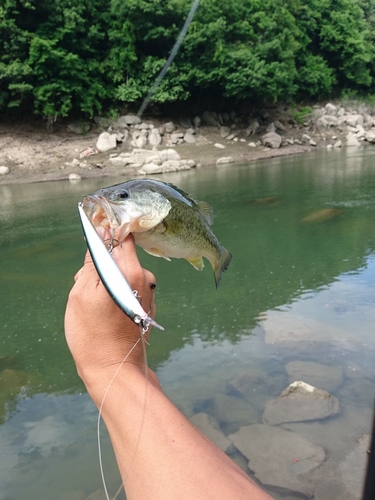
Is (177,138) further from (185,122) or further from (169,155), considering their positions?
(169,155)

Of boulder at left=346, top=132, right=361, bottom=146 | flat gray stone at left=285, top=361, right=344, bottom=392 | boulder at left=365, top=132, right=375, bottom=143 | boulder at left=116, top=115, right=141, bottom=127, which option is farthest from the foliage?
flat gray stone at left=285, top=361, right=344, bottom=392

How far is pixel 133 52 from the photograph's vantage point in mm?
29516

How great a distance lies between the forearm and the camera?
1126 millimetres

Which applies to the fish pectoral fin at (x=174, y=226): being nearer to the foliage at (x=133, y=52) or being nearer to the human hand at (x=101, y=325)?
the human hand at (x=101, y=325)

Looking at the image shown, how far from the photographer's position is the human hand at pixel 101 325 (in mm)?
1421

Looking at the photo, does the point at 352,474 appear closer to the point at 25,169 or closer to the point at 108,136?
the point at 25,169

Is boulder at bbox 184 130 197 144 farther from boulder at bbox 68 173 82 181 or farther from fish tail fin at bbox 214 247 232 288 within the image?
fish tail fin at bbox 214 247 232 288

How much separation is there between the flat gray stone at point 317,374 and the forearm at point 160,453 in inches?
131

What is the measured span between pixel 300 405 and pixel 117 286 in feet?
10.3

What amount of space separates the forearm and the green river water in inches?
90.9

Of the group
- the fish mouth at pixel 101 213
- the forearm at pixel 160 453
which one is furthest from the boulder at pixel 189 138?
the forearm at pixel 160 453

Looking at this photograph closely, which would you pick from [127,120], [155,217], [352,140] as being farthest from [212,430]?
[352,140]

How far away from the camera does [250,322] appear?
5.76 metres

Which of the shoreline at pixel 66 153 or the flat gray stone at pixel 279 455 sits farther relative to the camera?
the shoreline at pixel 66 153
